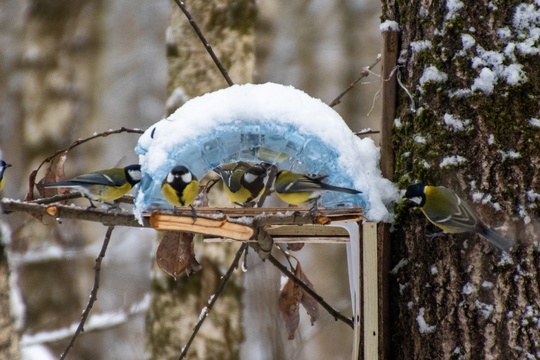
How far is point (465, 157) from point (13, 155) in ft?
21.6

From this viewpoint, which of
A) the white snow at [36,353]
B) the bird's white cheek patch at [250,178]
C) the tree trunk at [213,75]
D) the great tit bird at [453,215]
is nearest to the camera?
the great tit bird at [453,215]

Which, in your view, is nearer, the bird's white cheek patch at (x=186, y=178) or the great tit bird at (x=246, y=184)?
the bird's white cheek patch at (x=186, y=178)

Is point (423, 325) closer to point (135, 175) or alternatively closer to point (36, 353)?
point (135, 175)

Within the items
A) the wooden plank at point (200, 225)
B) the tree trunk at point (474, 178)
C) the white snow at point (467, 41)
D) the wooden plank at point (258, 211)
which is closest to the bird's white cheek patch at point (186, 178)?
the wooden plank at point (258, 211)

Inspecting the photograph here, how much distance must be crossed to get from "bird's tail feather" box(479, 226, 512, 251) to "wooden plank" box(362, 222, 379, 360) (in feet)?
1.28

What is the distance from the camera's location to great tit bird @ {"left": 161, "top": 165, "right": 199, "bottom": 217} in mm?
2322

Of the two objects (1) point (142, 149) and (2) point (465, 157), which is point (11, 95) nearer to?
(1) point (142, 149)

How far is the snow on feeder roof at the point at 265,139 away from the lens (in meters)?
2.34

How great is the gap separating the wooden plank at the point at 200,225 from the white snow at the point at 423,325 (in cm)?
66

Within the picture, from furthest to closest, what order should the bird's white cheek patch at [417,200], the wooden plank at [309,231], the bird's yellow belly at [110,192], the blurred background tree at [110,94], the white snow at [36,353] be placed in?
the blurred background tree at [110,94] < the white snow at [36,353] < the bird's yellow belly at [110,192] < the wooden plank at [309,231] < the bird's white cheek patch at [417,200]

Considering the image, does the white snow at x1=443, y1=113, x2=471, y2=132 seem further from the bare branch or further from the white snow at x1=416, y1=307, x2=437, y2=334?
the bare branch

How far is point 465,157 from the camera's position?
2164mm

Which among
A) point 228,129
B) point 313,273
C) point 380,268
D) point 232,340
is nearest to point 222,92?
point 228,129

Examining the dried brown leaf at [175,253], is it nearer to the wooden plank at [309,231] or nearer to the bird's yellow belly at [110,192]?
the wooden plank at [309,231]
